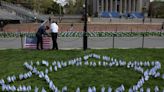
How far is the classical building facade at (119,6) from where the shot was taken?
10088cm

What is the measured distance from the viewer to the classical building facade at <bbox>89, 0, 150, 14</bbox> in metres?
101

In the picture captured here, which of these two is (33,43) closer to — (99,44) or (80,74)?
(99,44)

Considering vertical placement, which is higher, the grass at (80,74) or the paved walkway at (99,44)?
the grass at (80,74)

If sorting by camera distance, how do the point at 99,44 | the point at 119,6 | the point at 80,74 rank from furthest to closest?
the point at 119,6
the point at 99,44
the point at 80,74

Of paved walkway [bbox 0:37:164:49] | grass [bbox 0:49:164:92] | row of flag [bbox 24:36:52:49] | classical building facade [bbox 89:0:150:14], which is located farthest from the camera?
classical building facade [bbox 89:0:150:14]

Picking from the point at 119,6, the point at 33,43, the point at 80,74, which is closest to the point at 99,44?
the point at 33,43

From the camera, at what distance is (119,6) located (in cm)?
10162

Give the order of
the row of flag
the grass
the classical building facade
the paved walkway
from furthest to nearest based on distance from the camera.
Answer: the classical building facade, the paved walkway, the row of flag, the grass

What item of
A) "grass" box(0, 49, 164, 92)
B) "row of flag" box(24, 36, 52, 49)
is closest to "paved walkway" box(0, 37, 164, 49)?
Result: "row of flag" box(24, 36, 52, 49)

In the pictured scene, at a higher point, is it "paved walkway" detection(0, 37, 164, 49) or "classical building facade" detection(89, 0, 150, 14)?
"classical building facade" detection(89, 0, 150, 14)

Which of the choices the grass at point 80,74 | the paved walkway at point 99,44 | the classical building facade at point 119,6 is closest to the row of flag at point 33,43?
the grass at point 80,74

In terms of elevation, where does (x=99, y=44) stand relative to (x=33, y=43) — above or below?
below

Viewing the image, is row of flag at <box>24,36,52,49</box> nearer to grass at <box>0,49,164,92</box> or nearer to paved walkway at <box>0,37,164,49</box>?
grass at <box>0,49,164,92</box>

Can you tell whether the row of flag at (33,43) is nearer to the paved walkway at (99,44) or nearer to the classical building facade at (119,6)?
the paved walkway at (99,44)
